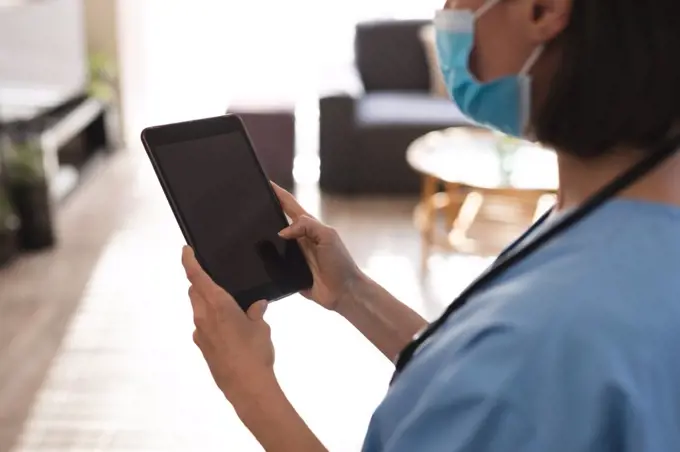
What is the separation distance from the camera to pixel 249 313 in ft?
2.75

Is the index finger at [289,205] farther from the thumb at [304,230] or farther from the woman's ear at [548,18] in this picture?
the woman's ear at [548,18]

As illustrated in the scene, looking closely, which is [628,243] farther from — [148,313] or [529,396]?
[148,313]

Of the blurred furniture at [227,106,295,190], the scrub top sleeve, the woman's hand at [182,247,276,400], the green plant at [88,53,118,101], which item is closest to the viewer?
the scrub top sleeve

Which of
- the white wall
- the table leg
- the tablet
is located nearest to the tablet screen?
the tablet

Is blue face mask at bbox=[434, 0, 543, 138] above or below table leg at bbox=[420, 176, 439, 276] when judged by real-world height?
above

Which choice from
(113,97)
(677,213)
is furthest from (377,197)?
(677,213)

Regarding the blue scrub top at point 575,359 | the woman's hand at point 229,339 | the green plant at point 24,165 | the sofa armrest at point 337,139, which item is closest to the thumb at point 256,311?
the woman's hand at point 229,339

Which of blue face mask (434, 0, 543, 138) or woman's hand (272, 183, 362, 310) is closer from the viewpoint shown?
blue face mask (434, 0, 543, 138)

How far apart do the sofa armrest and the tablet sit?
3.20 metres

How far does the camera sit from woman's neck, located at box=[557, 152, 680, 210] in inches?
24.3

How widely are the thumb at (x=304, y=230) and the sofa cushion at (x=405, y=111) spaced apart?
10.2 ft

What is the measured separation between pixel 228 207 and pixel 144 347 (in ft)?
5.91

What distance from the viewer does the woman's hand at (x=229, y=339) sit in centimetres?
79

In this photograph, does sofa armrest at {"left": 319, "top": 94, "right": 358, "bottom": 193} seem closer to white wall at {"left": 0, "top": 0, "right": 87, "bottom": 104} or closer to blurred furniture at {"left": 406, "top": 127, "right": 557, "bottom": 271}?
blurred furniture at {"left": 406, "top": 127, "right": 557, "bottom": 271}
